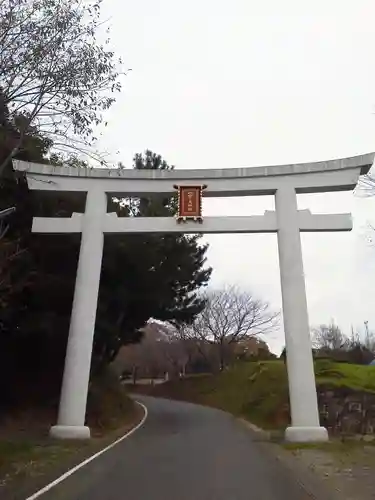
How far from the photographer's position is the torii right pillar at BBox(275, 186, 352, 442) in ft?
49.8

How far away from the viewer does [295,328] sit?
15.8m

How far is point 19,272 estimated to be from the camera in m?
16.6

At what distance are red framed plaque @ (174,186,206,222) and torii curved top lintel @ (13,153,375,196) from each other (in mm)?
227

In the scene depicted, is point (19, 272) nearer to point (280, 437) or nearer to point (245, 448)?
point (245, 448)

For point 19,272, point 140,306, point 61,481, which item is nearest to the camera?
point 61,481

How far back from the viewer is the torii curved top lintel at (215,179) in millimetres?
16578

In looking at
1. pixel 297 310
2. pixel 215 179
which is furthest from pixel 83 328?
pixel 297 310

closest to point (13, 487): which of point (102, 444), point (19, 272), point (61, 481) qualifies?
point (61, 481)

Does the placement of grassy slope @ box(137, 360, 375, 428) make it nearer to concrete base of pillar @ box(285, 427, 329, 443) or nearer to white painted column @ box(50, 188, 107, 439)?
concrete base of pillar @ box(285, 427, 329, 443)

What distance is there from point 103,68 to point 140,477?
740 cm

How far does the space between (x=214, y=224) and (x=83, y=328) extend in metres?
4.68

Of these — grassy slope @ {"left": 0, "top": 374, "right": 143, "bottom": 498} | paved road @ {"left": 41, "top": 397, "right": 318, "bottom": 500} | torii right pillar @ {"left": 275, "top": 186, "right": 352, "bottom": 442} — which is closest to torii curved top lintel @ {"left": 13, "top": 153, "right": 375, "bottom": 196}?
torii right pillar @ {"left": 275, "top": 186, "right": 352, "bottom": 442}

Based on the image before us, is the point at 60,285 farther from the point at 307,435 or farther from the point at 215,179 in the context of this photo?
the point at 307,435

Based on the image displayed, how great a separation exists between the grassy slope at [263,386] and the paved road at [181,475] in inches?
300
